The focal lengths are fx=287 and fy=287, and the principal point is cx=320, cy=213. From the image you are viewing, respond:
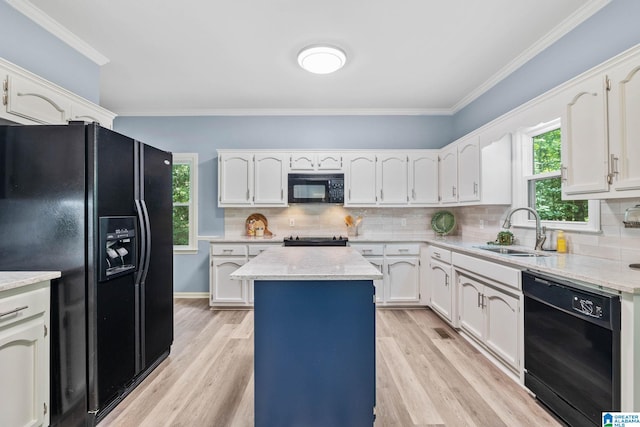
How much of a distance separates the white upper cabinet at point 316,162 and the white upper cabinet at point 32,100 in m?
2.28

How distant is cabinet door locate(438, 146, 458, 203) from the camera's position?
3.54 metres

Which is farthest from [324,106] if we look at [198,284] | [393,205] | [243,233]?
[198,284]

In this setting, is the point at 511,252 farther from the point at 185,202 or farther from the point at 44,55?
the point at 44,55

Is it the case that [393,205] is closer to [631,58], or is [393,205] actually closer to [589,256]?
[589,256]

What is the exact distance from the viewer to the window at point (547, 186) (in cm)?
230

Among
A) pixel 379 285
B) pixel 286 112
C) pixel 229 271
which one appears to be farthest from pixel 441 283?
pixel 286 112

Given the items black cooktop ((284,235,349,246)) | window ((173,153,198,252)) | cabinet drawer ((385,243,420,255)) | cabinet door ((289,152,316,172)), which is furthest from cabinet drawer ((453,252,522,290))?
window ((173,153,198,252))

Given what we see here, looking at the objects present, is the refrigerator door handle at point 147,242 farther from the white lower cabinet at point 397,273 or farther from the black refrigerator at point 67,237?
the white lower cabinet at point 397,273

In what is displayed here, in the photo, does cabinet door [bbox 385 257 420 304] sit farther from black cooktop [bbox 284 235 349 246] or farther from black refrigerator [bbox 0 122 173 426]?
black refrigerator [bbox 0 122 173 426]

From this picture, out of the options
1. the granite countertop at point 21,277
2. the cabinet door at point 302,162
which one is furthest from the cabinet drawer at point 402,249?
the granite countertop at point 21,277

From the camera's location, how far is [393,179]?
155 inches

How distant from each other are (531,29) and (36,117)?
12.4ft

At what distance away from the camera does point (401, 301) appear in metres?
3.68

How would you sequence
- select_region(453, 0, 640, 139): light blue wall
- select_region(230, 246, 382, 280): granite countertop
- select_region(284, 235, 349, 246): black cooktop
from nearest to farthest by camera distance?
select_region(230, 246, 382, 280): granite countertop < select_region(453, 0, 640, 139): light blue wall < select_region(284, 235, 349, 246): black cooktop
